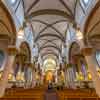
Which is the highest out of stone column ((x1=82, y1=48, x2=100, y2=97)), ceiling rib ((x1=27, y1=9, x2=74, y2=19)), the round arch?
ceiling rib ((x1=27, y1=9, x2=74, y2=19))

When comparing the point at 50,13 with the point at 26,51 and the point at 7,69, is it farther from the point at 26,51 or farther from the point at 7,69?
the point at 7,69

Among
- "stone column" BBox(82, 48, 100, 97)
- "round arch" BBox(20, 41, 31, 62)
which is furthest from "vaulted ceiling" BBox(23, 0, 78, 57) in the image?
"stone column" BBox(82, 48, 100, 97)

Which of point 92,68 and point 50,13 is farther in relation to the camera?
point 50,13

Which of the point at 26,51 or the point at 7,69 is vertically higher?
the point at 26,51

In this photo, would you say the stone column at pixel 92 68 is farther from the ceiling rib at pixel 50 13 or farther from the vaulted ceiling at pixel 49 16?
the ceiling rib at pixel 50 13

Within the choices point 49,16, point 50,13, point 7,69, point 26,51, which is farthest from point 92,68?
point 26,51

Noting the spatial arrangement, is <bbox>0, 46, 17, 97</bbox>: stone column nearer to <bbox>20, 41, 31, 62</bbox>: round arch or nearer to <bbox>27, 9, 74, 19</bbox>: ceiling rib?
<bbox>27, 9, 74, 19</bbox>: ceiling rib

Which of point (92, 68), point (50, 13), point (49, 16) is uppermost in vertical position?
point (49, 16)

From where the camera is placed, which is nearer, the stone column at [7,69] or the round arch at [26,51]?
the stone column at [7,69]

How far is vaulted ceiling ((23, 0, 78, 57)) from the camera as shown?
51.3ft

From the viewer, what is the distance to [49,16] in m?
17.9

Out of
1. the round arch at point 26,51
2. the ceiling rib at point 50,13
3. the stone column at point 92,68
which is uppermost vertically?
the ceiling rib at point 50,13

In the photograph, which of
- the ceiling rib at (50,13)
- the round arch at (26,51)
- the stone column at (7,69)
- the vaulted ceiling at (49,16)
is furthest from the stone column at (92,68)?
the round arch at (26,51)

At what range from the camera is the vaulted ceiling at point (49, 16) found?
1562 cm
